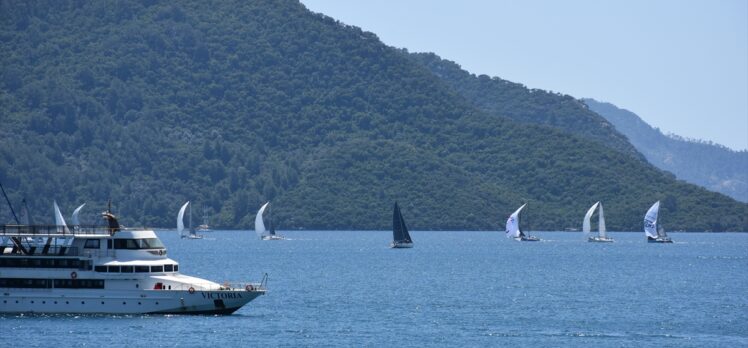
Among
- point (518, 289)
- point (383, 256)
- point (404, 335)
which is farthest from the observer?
point (383, 256)

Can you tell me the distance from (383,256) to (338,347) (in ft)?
348

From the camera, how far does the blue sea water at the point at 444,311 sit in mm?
79812

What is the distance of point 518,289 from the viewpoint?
391ft

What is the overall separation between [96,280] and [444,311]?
24.2 meters

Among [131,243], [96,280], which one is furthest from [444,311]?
[96,280]

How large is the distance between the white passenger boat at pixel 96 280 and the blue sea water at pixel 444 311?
0.82 meters

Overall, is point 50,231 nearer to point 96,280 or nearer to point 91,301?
point 96,280

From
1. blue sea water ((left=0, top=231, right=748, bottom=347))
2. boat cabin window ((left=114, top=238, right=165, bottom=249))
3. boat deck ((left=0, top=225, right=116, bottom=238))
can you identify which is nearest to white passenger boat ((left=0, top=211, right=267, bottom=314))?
boat cabin window ((left=114, top=238, right=165, bottom=249))

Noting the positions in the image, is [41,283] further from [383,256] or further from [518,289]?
[383,256]

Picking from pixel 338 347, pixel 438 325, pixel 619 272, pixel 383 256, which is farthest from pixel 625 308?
pixel 383 256

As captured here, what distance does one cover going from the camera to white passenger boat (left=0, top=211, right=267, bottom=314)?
272 feet

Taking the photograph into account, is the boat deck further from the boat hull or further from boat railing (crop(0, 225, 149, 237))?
the boat hull

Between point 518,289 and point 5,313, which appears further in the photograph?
point 518,289

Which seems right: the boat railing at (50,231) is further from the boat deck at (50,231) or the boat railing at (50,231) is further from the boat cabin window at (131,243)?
the boat cabin window at (131,243)
